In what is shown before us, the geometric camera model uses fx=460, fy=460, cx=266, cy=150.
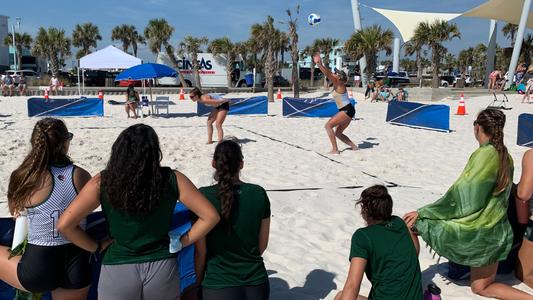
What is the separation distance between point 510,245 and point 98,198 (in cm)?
253

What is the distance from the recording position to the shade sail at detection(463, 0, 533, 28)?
27875 millimetres

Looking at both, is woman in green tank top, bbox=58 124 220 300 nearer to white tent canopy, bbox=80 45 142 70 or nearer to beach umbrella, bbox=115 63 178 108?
beach umbrella, bbox=115 63 178 108

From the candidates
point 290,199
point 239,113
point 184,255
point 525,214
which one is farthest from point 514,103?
point 184,255

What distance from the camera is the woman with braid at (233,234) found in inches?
87.0

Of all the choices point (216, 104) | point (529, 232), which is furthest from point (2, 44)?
point (529, 232)

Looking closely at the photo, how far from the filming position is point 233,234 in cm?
227

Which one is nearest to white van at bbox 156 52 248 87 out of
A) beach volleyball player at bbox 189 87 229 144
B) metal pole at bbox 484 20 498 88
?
metal pole at bbox 484 20 498 88

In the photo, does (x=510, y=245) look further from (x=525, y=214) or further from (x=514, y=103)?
(x=514, y=103)

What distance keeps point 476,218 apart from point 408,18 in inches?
1196

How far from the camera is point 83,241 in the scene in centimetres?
209

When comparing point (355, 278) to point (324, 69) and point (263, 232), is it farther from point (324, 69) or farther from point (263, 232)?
point (324, 69)

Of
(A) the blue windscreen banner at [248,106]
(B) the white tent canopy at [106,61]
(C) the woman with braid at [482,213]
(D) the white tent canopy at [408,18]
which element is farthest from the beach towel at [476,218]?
(D) the white tent canopy at [408,18]

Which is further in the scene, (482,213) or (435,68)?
(435,68)

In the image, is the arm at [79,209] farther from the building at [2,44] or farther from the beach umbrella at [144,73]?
the building at [2,44]
